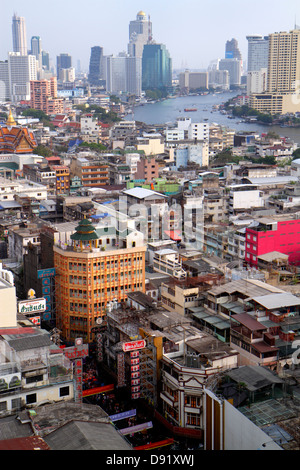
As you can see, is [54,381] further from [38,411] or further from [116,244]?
[116,244]

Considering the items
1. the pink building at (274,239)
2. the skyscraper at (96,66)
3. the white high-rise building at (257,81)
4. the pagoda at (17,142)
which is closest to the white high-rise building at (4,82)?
the white high-rise building at (257,81)

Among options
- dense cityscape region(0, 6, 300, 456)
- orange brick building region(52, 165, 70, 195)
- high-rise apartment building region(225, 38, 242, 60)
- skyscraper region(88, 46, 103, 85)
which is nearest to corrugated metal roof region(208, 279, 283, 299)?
dense cityscape region(0, 6, 300, 456)

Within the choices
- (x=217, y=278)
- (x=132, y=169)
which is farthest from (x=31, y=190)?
(x=217, y=278)

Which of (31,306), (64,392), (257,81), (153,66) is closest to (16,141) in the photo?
(31,306)

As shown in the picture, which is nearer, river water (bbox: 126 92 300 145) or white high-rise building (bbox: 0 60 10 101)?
river water (bbox: 126 92 300 145)

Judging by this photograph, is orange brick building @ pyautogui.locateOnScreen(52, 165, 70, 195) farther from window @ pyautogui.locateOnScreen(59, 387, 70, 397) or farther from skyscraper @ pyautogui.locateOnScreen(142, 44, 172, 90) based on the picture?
skyscraper @ pyautogui.locateOnScreen(142, 44, 172, 90)

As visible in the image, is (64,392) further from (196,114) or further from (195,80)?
(195,80)
